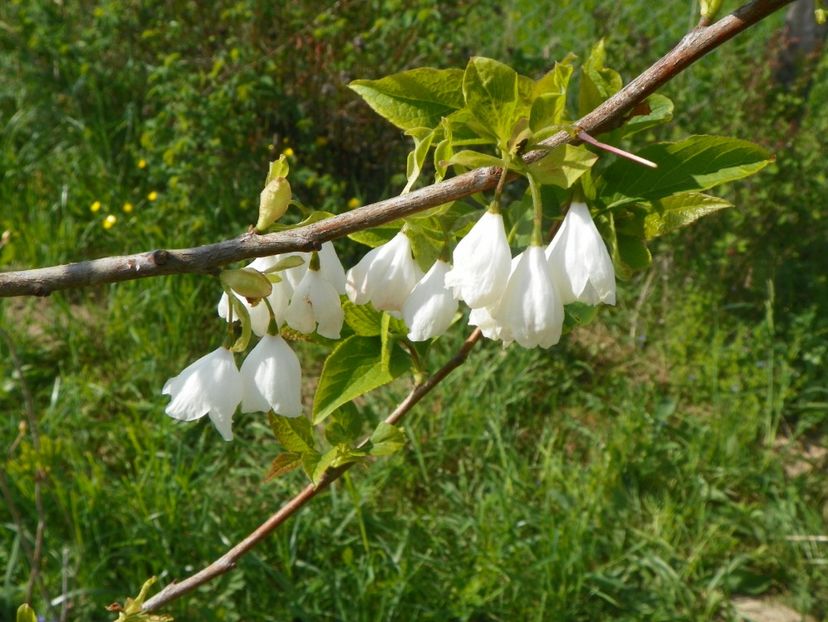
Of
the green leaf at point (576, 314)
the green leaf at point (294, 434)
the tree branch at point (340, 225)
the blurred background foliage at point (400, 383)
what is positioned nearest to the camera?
the tree branch at point (340, 225)

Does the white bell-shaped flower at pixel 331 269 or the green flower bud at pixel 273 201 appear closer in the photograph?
the green flower bud at pixel 273 201

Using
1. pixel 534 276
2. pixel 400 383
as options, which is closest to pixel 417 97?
pixel 534 276

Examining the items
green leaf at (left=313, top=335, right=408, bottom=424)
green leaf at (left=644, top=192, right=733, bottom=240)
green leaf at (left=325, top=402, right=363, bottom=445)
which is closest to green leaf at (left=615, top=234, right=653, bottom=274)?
green leaf at (left=644, top=192, right=733, bottom=240)

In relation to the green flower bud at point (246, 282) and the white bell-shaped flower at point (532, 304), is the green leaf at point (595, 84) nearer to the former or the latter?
the white bell-shaped flower at point (532, 304)

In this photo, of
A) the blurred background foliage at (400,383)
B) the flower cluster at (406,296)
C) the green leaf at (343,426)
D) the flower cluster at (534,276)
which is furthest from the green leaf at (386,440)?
the blurred background foliage at (400,383)

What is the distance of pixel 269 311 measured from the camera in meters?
0.80

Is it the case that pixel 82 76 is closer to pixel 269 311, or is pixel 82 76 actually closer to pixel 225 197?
pixel 225 197

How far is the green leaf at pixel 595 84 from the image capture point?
0.78m

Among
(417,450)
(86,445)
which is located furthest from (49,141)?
(417,450)

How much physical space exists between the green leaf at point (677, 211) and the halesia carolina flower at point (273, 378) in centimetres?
34

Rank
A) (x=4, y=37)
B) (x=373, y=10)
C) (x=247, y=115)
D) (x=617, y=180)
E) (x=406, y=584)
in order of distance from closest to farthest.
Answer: (x=617, y=180)
(x=406, y=584)
(x=247, y=115)
(x=373, y=10)
(x=4, y=37)

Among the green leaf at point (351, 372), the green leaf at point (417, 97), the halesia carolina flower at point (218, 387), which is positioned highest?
the green leaf at point (417, 97)

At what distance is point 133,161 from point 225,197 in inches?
25.7

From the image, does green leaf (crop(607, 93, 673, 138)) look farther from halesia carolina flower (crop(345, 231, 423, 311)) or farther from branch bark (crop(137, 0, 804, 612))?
halesia carolina flower (crop(345, 231, 423, 311))
